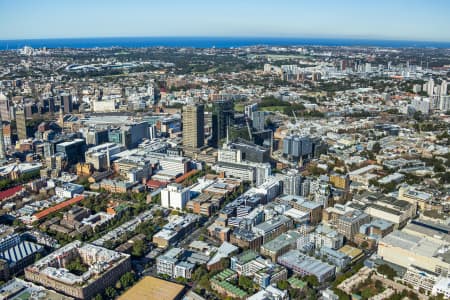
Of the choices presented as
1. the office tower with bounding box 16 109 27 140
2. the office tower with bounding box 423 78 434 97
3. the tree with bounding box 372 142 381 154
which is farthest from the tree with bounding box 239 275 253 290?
the office tower with bounding box 423 78 434 97

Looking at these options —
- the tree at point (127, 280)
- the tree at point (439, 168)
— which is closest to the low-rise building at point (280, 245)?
the tree at point (127, 280)

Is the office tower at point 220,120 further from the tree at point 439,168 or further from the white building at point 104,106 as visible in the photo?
the white building at point 104,106

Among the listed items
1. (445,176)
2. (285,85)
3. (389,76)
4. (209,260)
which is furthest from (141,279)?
(389,76)

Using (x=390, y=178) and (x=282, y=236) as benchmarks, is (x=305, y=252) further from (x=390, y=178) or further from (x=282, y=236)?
(x=390, y=178)

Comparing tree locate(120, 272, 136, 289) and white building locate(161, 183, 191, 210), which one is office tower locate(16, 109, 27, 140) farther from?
tree locate(120, 272, 136, 289)

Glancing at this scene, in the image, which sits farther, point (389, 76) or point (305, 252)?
Answer: point (389, 76)
